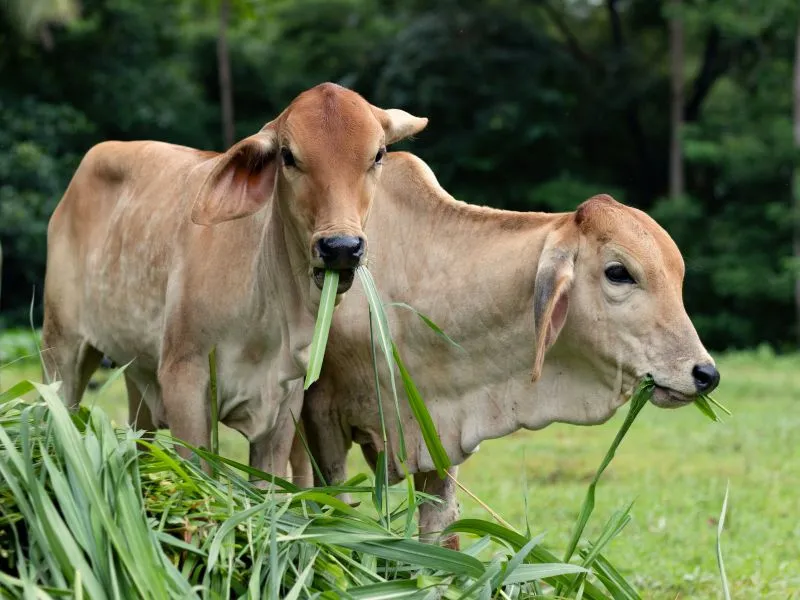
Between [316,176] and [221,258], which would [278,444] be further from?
[316,176]

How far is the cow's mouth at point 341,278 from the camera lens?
141 inches

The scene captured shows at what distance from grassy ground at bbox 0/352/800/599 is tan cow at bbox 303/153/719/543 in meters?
0.29

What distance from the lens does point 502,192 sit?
73.6ft

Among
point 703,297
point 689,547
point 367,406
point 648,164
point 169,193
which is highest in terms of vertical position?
point 169,193

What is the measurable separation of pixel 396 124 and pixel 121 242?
1288 mm

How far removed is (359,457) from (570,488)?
154 cm

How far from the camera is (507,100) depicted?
21.6 metres

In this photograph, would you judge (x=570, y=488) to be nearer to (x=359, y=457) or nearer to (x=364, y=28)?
(x=359, y=457)

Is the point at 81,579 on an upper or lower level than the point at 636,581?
upper

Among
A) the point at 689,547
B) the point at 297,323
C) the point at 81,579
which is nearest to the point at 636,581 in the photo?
the point at 689,547

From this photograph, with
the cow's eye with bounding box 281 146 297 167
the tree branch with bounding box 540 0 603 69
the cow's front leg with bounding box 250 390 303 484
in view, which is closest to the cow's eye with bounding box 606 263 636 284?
the cow's eye with bounding box 281 146 297 167

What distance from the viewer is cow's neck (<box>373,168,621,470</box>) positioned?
4020mm

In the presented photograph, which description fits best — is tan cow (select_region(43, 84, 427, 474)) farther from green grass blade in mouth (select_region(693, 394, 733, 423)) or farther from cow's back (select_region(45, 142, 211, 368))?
green grass blade in mouth (select_region(693, 394, 733, 423))

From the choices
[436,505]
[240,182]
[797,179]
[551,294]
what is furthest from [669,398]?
[797,179]
